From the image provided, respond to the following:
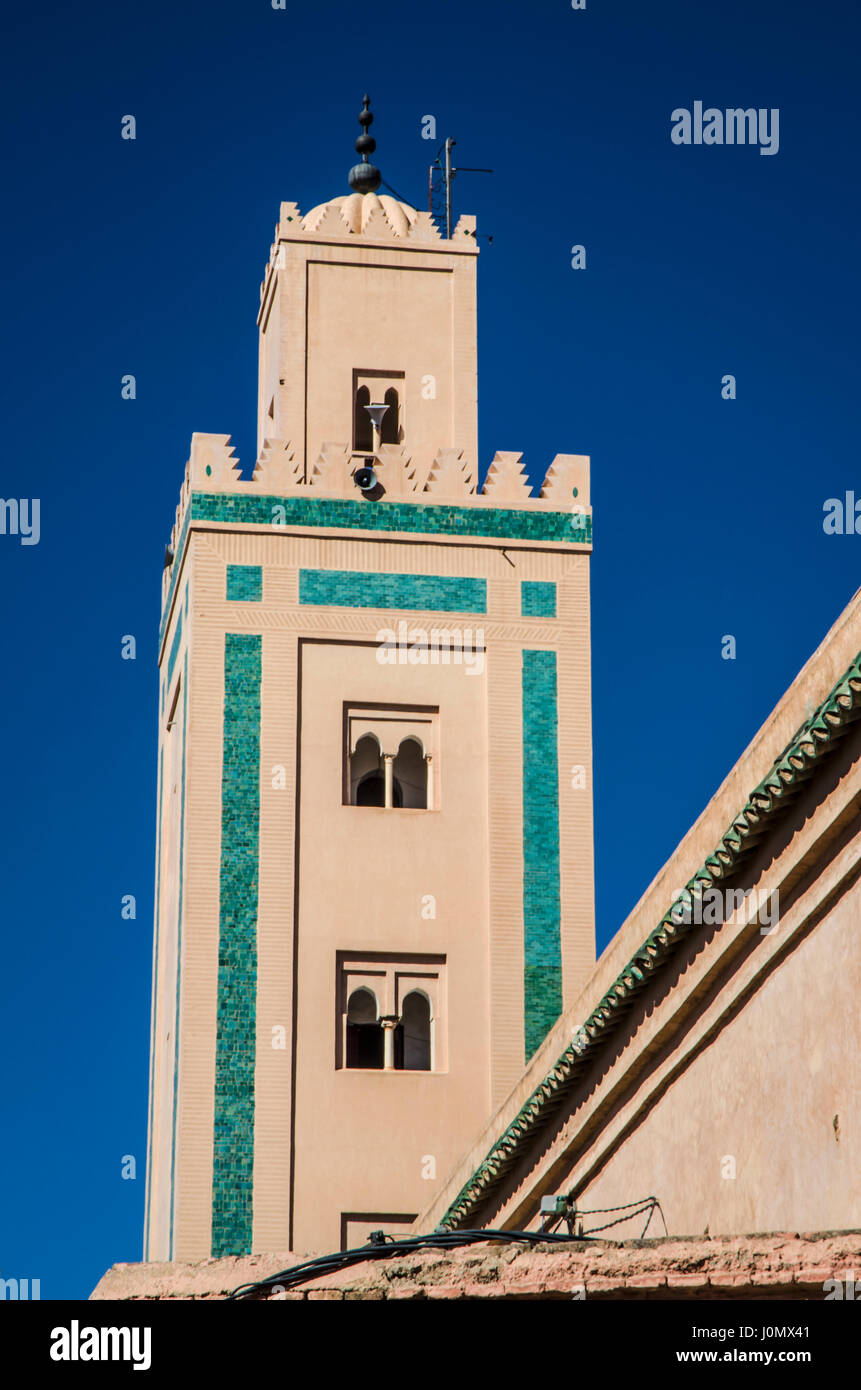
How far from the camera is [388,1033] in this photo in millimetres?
16906

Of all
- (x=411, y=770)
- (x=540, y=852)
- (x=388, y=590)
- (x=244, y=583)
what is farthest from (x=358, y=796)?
(x=244, y=583)

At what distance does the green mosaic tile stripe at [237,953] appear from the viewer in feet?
53.2

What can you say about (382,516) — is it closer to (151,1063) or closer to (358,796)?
(358,796)

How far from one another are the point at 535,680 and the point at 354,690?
1.40 meters

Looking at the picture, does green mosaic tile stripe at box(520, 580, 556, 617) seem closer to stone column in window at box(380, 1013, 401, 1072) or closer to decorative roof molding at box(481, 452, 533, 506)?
decorative roof molding at box(481, 452, 533, 506)

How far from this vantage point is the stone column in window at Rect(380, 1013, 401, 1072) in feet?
55.1

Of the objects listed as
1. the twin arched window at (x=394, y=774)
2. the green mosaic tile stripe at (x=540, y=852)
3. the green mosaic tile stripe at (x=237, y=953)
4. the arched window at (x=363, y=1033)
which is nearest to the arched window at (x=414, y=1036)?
the arched window at (x=363, y=1033)

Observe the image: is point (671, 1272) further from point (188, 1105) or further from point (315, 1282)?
point (188, 1105)

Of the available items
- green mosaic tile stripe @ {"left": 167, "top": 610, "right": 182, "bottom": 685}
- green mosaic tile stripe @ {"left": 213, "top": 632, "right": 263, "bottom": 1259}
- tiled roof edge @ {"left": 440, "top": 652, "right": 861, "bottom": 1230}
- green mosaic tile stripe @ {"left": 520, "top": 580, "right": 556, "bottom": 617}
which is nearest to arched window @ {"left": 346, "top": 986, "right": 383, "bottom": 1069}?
green mosaic tile stripe @ {"left": 213, "top": 632, "right": 263, "bottom": 1259}

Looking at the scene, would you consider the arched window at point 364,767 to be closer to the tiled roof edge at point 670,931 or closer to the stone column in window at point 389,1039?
the stone column in window at point 389,1039

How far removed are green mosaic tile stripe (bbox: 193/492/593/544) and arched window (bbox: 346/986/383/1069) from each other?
11.8 ft

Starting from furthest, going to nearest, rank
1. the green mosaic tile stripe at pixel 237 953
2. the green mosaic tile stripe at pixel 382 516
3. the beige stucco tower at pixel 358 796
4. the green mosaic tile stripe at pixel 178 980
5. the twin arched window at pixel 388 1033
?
1. the green mosaic tile stripe at pixel 382 516
2. the twin arched window at pixel 388 1033
3. the beige stucco tower at pixel 358 796
4. the green mosaic tile stripe at pixel 178 980
5. the green mosaic tile stripe at pixel 237 953

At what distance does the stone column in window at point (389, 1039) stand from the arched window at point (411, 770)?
1764mm

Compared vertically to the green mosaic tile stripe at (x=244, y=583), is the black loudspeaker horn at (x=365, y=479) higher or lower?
higher
